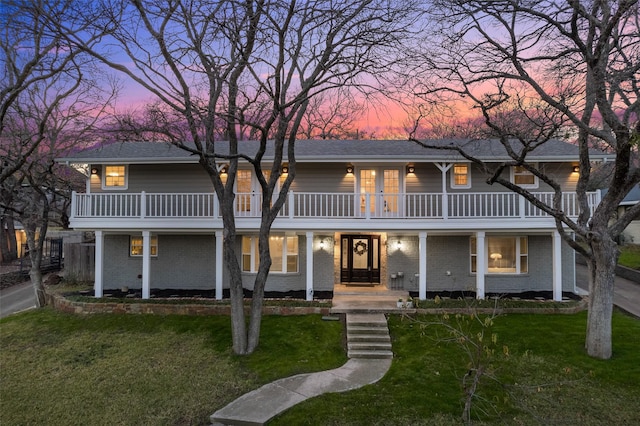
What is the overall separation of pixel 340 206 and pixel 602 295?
7.95m

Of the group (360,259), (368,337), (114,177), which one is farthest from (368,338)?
(114,177)

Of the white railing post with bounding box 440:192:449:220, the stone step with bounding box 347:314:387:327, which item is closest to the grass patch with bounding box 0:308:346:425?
the stone step with bounding box 347:314:387:327

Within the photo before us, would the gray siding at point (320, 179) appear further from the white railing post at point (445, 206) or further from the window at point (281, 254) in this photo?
the window at point (281, 254)

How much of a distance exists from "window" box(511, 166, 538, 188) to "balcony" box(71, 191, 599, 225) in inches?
41.2

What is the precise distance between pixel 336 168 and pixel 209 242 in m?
5.76

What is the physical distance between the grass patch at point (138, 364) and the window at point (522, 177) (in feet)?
28.6

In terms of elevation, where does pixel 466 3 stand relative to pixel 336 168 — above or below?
above

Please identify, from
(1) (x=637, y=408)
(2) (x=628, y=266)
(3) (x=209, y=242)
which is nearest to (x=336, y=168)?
(3) (x=209, y=242)

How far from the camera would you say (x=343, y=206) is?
1196 cm

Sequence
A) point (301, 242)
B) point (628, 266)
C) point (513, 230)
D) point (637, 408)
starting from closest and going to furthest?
point (637, 408) → point (513, 230) → point (301, 242) → point (628, 266)

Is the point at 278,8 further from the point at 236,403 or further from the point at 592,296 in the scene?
the point at 592,296

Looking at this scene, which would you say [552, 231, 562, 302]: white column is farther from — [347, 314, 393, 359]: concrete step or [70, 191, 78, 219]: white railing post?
[70, 191, 78, 219]: white railing post

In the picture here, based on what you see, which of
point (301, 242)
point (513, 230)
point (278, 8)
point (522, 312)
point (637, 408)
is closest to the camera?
point (637, 408)

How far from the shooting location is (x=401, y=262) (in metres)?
13.5
